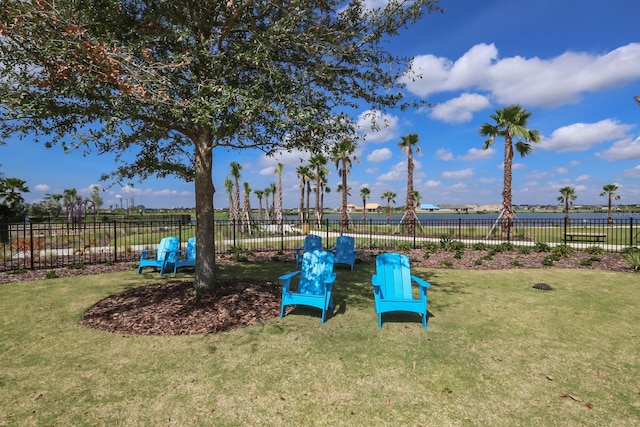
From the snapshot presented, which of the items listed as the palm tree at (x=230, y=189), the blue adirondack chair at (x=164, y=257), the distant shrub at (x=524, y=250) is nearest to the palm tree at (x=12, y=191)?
the palm tree at (x=230, y=189)

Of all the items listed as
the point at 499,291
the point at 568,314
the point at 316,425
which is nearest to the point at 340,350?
the point at 316,425

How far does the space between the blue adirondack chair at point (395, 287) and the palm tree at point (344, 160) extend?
2.25m

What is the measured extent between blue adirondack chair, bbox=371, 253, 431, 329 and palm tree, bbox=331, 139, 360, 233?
7.38 feet

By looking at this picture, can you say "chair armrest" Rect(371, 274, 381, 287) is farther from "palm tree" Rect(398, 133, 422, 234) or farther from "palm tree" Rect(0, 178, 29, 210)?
"palm tree" Rect(0, 178, 29, 210)

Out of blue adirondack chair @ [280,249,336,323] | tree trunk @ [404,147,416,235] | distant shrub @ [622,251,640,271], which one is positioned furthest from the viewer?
tree trunk @ [404,147,416,235]

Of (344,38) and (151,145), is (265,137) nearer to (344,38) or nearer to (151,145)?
(344,38)

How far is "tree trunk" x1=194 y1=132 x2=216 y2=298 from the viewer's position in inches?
255

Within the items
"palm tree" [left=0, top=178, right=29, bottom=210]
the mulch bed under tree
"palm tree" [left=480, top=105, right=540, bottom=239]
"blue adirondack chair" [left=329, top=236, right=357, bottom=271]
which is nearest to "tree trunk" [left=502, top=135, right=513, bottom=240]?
"palm tree" [left=480, top=105, right=540, bottom=239]

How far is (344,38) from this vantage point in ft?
18.9

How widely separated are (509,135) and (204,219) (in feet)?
61.3

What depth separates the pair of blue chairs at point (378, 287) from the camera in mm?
5293

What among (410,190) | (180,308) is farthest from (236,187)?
(180,308)

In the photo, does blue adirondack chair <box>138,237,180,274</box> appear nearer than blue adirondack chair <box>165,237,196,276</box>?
No

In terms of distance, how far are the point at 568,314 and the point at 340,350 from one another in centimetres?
442
